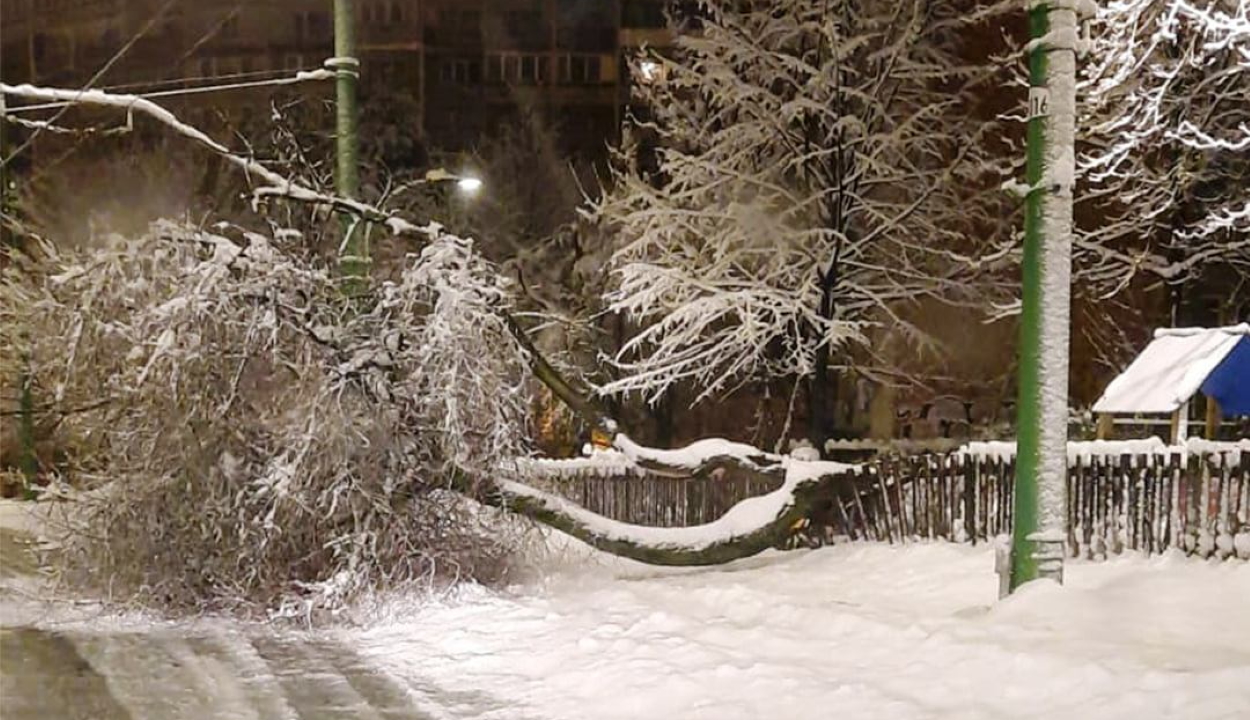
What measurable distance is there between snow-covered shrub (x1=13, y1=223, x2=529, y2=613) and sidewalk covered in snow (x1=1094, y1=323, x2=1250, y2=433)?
23.6ft

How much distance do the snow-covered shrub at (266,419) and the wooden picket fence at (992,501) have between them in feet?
7.09

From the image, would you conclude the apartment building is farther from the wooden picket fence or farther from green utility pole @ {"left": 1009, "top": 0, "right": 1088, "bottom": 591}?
green utility pole @ {"left": 1009, "top": 0, "right": 1088, "bottom": 591}

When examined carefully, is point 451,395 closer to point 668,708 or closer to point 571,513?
point 571,513

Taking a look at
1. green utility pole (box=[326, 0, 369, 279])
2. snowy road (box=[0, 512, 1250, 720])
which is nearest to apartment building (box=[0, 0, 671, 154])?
green utility pole (box=[326, 0, 369, 279])

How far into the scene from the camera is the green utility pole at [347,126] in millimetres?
10992

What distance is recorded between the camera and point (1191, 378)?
13047 millimetres

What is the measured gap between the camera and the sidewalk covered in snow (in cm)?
1306

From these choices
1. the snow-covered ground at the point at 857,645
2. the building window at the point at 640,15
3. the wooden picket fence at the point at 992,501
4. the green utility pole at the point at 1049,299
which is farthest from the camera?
the building window at the point at 640,15

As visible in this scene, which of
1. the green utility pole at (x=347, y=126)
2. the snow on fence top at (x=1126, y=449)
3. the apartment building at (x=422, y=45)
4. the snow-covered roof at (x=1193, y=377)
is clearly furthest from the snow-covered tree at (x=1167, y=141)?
the apartment building at (x=422, y=45)

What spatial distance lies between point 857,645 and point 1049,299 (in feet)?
9.12

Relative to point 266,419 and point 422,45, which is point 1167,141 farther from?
point 422,45

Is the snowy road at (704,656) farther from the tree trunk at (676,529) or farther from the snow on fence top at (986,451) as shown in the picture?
the snow on fence top at (986,451)

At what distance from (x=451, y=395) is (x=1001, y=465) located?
5.67 m

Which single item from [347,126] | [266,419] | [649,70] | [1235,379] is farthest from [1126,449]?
[649,70]
